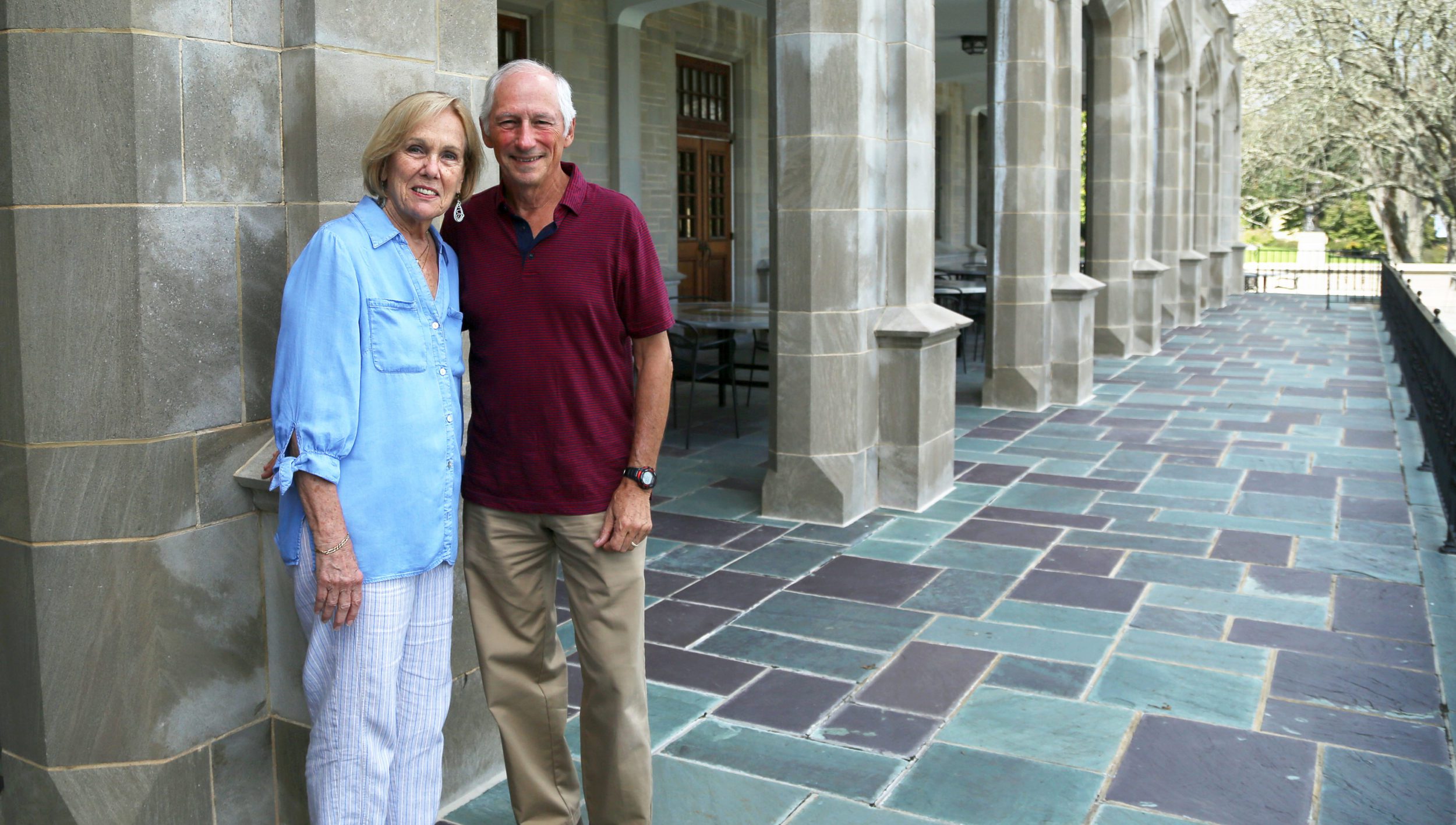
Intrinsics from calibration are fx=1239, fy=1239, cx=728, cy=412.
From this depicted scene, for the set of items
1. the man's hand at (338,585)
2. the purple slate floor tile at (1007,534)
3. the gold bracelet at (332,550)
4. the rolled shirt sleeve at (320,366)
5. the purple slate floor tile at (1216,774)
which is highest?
the rolled shirt sleeve at (320,366)

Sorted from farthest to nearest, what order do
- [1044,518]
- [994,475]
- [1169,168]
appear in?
[1169,168]
[994,475]
[1044,518]

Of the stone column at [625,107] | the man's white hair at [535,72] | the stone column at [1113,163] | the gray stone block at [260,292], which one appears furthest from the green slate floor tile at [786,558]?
the stone column at [1113,163]

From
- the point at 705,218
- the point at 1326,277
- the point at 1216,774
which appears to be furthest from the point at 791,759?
the point at 1326,277

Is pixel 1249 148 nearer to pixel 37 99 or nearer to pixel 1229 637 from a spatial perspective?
pixel 1229 637

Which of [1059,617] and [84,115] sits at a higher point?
[84,115]

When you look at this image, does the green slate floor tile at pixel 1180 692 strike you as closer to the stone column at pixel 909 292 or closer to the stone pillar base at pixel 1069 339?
the stone column at pixel 909 292

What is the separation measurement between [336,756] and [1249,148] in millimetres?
30157

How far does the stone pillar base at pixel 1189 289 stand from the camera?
17.7m

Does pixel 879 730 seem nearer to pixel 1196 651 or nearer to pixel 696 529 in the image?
pixel 1196 651

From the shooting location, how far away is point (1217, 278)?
2158 cm

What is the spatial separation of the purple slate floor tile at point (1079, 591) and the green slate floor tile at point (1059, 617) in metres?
0.06

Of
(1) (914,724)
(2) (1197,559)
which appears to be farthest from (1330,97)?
(1) (914,724)

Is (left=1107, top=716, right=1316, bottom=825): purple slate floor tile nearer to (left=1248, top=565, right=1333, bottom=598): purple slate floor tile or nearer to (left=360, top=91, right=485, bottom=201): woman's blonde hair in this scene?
(left=1248, top=565, right=1333, bottom=598): purple slate floor tile

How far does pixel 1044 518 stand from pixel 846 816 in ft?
11.4
